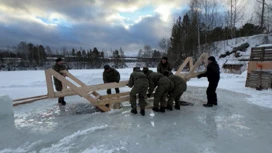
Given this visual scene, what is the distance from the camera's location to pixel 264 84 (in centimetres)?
829

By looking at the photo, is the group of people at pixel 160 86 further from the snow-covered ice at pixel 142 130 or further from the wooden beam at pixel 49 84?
the wooden beam at pixel 49 84

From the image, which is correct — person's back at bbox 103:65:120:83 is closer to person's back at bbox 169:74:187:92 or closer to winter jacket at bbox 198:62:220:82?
person's back at bbox 169:74:187:92

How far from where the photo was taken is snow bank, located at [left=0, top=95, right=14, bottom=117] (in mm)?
5570

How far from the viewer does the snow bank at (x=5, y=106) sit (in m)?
5.57

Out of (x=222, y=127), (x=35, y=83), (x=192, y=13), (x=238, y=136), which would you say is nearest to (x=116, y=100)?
(x=222, y=127)

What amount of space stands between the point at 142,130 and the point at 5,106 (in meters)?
4.08

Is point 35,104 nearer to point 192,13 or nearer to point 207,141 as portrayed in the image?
point 207,141

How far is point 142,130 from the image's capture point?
409cm

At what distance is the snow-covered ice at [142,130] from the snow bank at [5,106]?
0.09 metres

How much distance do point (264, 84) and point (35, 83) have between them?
12821 millimetres

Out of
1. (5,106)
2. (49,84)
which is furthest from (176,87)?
(5,106)

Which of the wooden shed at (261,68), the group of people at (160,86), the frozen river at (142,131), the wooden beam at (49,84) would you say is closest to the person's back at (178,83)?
the group of people at (160,86)

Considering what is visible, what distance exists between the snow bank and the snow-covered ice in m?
0.09

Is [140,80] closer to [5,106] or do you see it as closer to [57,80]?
[57,80]
